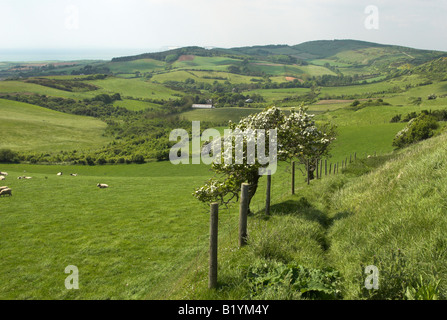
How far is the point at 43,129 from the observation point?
132750 millimetres

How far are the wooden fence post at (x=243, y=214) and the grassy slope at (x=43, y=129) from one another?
122616 mm

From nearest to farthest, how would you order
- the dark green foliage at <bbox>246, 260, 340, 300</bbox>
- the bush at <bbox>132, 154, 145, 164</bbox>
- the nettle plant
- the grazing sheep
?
the dark green foliage at <bbox>246, 260, 340, 300</bbox> < the nettle plant < the grazing sheep < the bush at <bbox>132, 154, 145, 164</bbox>

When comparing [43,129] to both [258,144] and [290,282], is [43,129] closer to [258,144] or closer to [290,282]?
[258,144]

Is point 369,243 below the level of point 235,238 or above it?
above

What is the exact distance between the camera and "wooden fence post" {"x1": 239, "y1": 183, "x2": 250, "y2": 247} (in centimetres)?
969

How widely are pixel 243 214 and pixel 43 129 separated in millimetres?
153385

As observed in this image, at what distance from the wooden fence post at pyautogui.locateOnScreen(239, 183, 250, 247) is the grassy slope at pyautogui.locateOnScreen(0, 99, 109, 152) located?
402 feet

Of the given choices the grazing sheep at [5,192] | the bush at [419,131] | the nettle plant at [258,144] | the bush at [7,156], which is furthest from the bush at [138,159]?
the nettle plant at [258,144]

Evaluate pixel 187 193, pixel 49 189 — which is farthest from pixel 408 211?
pixel 49 189

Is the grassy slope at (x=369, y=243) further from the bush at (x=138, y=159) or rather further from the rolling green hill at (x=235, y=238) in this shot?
the bush at (x=138, y=159)

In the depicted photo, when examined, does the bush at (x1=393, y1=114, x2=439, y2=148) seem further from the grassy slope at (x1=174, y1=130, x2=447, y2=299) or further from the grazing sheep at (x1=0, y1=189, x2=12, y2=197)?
the grazing sheep at (x1=0, y1=189, x2=12, y2=197)

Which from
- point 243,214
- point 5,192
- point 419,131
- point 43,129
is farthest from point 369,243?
point 43,129

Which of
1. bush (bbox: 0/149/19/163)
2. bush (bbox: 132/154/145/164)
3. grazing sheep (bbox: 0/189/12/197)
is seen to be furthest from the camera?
bush (bbox: 132/154/145/164)

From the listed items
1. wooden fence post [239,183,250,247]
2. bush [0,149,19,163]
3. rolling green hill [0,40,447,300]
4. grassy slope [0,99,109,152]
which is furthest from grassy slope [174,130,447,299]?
grassy slope [0,99,109,152]
